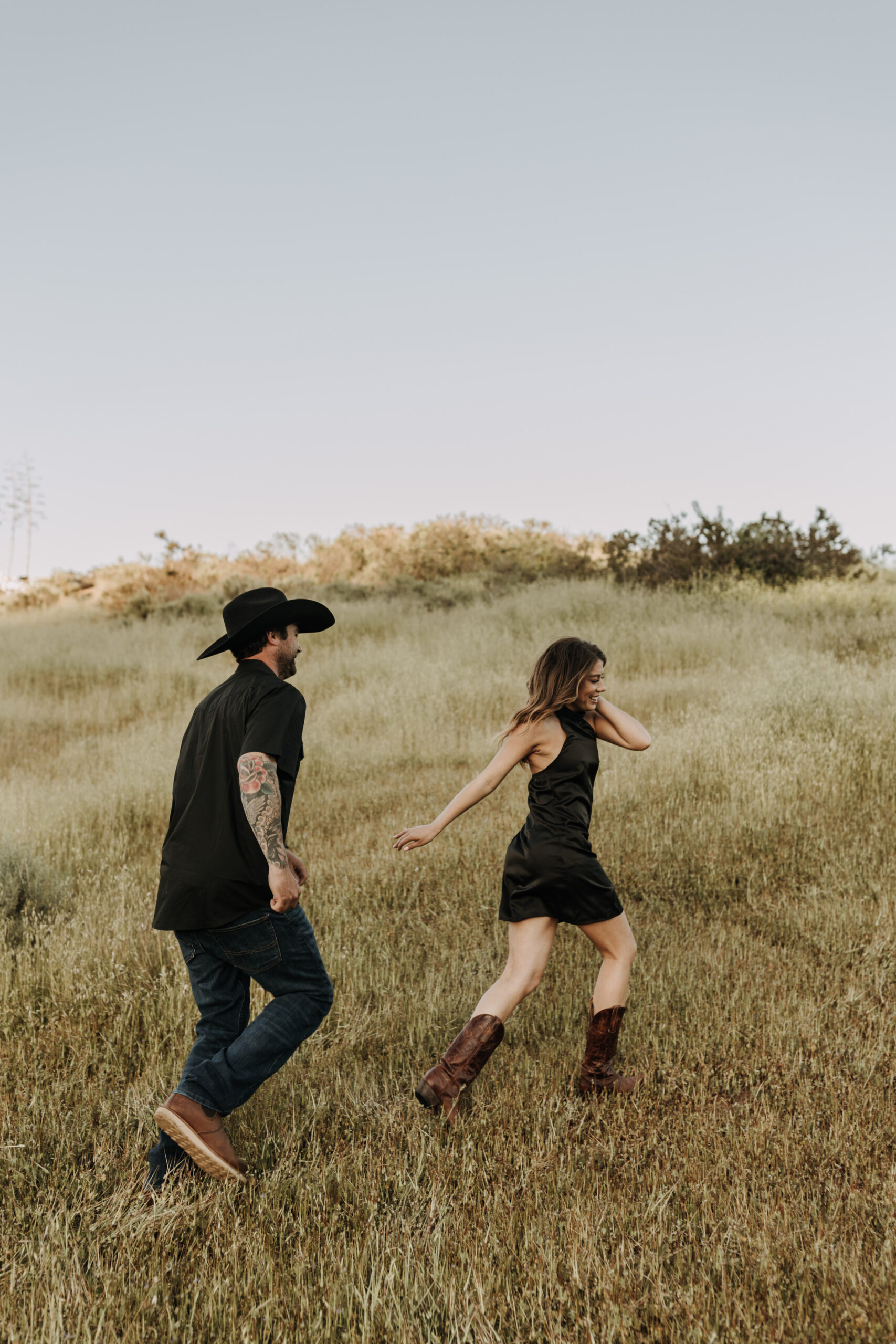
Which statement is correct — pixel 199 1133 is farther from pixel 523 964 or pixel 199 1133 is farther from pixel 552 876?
pixel 552 876

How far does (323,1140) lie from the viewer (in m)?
3.11

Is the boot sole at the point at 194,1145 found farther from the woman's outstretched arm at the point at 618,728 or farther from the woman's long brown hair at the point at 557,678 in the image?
the woman's outstretched arm at the point at 618,728

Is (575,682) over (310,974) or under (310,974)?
over

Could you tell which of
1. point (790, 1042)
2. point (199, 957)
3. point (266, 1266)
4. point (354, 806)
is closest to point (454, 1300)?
point (266, 1266)

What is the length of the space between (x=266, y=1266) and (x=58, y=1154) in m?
1.02

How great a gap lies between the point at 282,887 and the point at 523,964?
1152mm

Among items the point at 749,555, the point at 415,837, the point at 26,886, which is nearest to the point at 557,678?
the point at 415,837

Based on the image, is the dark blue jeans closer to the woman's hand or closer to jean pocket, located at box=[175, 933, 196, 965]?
jean pocket, located at box=[175, 933, 196, 965]

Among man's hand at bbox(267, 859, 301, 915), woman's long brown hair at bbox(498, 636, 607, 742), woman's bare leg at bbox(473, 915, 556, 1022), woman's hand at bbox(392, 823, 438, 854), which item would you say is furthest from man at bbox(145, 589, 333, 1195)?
woman's long brown hair at bbox(498, 636, 607, 742)

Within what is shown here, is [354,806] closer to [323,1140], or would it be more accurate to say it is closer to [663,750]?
[663,750]

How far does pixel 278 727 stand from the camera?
2.73m

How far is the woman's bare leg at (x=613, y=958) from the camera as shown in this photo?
335cm

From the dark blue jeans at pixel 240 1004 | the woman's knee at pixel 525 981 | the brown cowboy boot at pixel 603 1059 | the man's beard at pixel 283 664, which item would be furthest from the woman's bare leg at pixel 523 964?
the man's beard at pixel 283 664

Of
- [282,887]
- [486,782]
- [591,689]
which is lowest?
[282,887]
